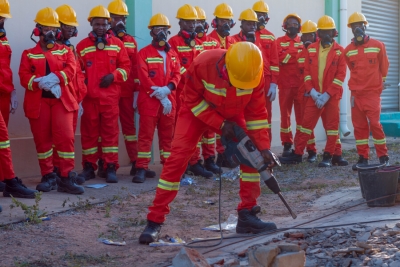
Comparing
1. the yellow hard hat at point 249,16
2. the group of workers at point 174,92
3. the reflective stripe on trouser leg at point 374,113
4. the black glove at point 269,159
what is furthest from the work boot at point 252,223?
the yellow hard hat at point 249,16

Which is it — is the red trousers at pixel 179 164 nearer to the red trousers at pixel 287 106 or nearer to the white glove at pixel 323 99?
the white glove at pixel 323 99

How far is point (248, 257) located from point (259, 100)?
1.46m

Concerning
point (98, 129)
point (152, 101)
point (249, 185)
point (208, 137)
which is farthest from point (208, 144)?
point (249, 185)

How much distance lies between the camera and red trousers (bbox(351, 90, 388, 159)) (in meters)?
8.86

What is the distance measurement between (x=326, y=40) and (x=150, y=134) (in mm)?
3420

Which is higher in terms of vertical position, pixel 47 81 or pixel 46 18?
pixel 46 18

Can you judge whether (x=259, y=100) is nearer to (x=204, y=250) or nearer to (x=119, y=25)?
(x=204, y=250)

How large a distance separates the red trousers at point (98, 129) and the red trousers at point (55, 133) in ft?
2.52

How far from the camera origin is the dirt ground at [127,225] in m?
4.87

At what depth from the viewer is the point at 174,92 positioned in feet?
27.4

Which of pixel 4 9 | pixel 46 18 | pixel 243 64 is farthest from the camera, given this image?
pixel 46 18

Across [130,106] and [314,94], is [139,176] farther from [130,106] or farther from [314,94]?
[314,94]

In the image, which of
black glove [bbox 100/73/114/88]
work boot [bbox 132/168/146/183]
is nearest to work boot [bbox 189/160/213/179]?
work boot [bbox 132/168/146/183]

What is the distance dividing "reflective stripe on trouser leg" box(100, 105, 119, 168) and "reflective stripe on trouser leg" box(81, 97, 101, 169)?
0.23 feet
